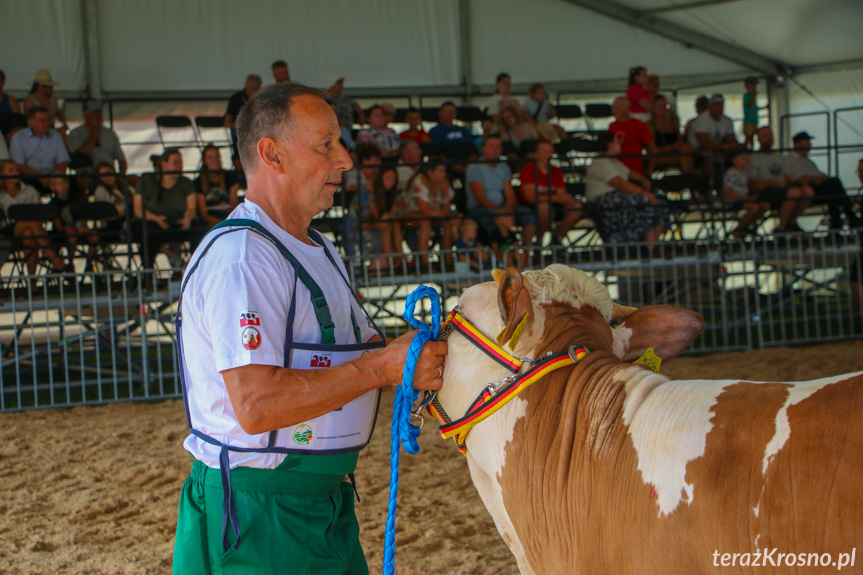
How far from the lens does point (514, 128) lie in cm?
1098

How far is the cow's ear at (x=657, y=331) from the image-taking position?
1887mm

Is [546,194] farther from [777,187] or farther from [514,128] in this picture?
[777,187]

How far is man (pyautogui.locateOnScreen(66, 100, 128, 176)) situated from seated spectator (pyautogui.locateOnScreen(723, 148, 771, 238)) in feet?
25.6

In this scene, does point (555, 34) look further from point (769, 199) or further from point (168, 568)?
point (168, 568)

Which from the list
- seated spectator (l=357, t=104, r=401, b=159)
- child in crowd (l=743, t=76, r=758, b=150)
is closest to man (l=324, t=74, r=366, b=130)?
seated spectator (l=357, t=104, r=401, b=159)

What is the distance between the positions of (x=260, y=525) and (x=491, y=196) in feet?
25.4

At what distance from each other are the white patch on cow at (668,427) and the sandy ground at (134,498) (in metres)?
1.96

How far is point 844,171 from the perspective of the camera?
14.0 meters

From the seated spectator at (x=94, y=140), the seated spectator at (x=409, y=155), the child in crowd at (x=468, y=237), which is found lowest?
the child in crowd at (x=468, y=237)

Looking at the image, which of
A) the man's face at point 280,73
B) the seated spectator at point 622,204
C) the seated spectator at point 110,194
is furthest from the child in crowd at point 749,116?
the seated spectator at point 110,194

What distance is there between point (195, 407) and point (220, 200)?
7.32 m

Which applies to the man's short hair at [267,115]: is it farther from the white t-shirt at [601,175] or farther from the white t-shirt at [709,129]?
the white t-shirt at [709,129]

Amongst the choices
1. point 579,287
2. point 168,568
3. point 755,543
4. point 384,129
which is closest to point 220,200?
point 384,129

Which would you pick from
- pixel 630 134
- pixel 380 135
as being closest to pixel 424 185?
pixel 380 135
